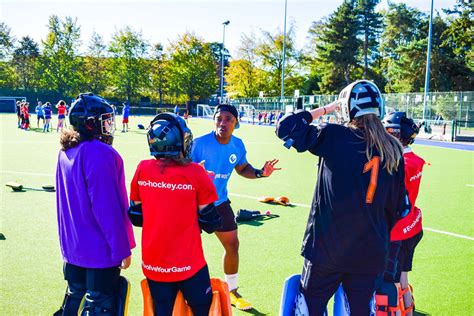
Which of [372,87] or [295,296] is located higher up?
[372,87]

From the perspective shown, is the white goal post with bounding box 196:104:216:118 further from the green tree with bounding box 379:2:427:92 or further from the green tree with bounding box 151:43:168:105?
the green tree with bounding box 379:2:427:92

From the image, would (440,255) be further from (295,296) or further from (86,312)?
(86,312)

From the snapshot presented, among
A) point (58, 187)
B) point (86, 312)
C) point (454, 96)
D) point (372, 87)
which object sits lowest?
point (86, 312)

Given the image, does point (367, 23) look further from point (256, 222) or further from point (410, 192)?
point (410, 192)

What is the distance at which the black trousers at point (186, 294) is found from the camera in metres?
3.13

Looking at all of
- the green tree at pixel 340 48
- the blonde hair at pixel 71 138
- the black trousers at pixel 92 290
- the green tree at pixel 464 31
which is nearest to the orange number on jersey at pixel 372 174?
the black trousers at pixel 92 290

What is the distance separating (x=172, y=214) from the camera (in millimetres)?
3049

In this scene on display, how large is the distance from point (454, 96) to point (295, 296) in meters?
42.5

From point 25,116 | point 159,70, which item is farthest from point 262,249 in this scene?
point 159,70

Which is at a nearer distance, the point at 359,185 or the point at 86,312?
the point at 359,185

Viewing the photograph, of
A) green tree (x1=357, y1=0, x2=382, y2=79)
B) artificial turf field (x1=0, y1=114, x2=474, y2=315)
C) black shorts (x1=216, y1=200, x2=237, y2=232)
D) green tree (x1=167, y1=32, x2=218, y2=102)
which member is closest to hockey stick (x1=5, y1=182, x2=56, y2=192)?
artificial turf field (x1=0, y1=114, x2=474, y2=315)

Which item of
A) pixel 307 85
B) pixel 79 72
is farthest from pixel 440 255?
pixel 79 72

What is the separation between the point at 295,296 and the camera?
331 cm

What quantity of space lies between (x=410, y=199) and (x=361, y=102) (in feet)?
4.28
